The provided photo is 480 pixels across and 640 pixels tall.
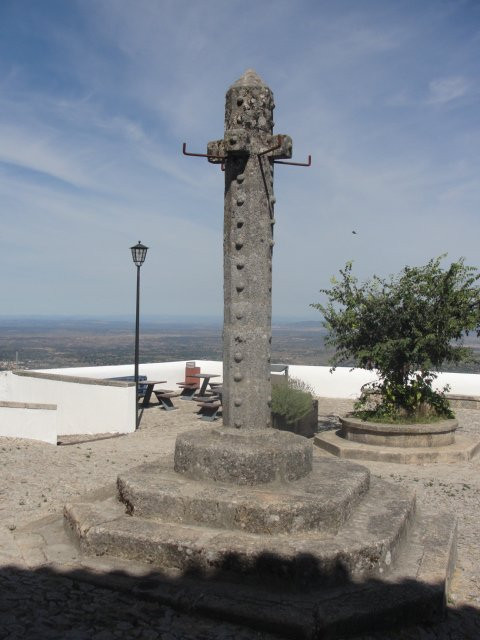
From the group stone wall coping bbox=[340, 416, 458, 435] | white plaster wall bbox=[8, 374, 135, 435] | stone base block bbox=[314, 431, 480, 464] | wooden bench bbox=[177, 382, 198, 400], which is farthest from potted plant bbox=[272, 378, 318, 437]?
wooden bench bbox=[177, 382, 198, 400]

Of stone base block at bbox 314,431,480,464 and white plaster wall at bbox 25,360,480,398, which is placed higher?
white plaster wall at bbox 25,360,480,398

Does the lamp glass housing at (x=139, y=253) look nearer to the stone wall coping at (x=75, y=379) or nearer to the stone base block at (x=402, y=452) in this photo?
the stone wall coping at (x=75, y=379)

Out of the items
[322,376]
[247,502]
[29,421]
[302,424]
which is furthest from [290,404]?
[322,376]

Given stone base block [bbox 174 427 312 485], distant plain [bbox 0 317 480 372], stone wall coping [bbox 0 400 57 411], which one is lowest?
distant plain [bbox 0 317 480 372]

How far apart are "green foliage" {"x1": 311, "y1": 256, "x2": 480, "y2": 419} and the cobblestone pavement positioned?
65.1 inches

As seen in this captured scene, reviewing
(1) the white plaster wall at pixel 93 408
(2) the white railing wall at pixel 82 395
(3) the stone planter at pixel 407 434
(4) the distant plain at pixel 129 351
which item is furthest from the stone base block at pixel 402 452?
(2) the white railing wall at pixel 82 395

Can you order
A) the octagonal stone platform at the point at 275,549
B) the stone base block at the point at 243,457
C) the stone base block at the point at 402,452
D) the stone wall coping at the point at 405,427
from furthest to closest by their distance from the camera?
the stone wall coping at the point at 405,427 < the stone base block at the point at 402,452 < the stone base block at the point at 243,457 < the octagonal stone platform at the point at 275,549

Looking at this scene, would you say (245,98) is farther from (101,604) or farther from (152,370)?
(152,370)

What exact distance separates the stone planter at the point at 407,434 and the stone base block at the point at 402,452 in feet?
0.27

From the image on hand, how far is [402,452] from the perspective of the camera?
9.37m

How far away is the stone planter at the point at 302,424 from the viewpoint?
11289 millimetres

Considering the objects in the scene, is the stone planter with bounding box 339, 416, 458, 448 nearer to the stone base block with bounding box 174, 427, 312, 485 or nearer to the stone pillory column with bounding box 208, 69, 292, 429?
the stone base block with bounding box 174, 427, 312, 485

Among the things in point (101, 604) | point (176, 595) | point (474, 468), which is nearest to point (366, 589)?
point (176, 595)

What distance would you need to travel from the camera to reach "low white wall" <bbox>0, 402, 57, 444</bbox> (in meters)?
10.4
